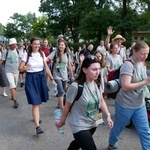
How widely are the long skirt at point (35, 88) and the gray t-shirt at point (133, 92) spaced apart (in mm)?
1771

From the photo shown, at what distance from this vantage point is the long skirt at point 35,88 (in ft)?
14.9

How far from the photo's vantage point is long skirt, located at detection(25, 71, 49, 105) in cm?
454

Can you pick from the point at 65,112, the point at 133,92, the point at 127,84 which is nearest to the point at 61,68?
the point at 133,92

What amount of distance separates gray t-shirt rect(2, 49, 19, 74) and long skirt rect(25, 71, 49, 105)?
2.28 metres

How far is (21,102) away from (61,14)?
37.7 m

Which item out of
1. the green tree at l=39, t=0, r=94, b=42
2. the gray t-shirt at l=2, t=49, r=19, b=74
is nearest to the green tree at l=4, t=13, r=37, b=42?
the green tree at l=39, t=0, r=94, b=42

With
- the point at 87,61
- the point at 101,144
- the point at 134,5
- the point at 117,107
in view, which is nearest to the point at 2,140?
the point at 101,144

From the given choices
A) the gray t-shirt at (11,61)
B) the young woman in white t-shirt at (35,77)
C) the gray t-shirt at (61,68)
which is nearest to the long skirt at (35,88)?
the young woman in white t-shirt at (35,77)

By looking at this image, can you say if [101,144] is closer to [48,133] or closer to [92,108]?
[48,133]

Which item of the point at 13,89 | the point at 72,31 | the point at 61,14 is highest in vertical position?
the point at 61,14

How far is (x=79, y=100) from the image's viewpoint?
8.73 feet

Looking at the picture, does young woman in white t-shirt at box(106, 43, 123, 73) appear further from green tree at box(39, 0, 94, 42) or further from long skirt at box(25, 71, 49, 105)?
green tree at box(39, 0, 94, 42)

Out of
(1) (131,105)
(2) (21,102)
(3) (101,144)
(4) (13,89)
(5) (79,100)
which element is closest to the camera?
(5) (79,100)

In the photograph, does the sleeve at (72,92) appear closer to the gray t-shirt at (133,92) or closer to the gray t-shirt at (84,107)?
the gray t-shirt at (84,107)
